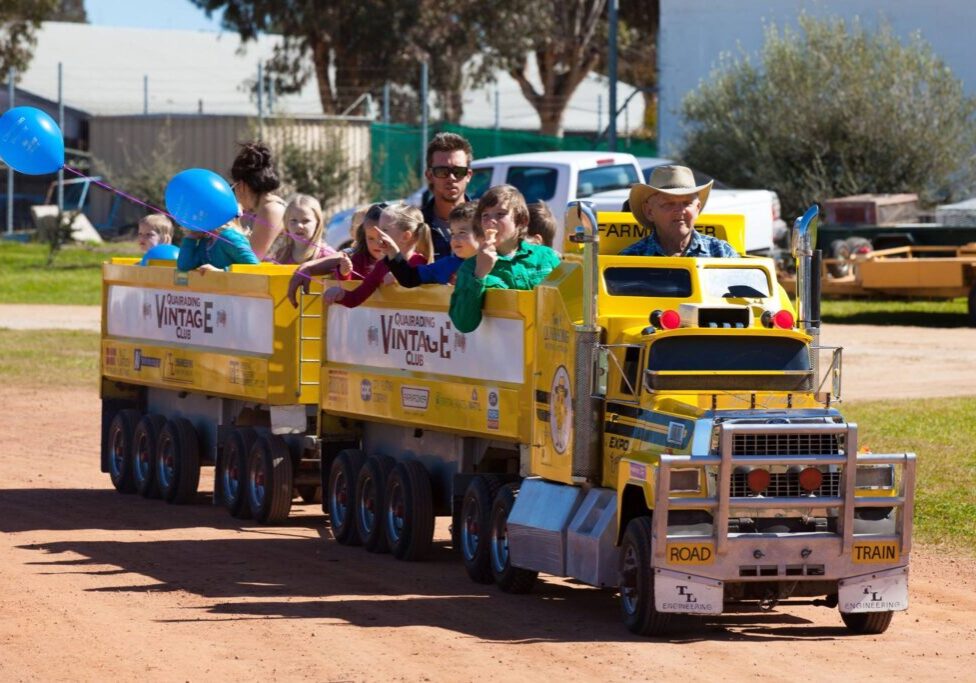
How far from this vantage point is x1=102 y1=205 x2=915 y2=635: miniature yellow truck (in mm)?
8680

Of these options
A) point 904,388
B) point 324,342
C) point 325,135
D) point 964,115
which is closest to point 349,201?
point 325,135

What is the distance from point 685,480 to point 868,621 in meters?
1.25

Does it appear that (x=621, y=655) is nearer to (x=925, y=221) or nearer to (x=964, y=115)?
(x=925, y=221)

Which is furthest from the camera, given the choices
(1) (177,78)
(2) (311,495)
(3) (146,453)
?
(1) (177,78)

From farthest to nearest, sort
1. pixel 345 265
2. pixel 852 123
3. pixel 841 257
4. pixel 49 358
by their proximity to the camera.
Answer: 1. pixel 852 123
2. pixel 841 257
3. pixel 49 358
4. pixel 345 265

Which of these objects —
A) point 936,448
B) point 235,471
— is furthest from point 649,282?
point 936,448

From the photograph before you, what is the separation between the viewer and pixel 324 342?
12.5 metres

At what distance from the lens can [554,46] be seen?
61.8 metres

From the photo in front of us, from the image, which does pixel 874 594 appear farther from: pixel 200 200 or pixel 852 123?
pixel 852 123

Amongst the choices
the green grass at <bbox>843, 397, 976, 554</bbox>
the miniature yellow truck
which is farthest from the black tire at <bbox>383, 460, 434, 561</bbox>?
the green grass at <bbox>843, 397, 976, 554</bbox>

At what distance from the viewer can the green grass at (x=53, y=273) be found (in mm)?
33219

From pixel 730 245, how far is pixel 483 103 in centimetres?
5635

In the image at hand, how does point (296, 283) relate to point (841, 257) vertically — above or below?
below

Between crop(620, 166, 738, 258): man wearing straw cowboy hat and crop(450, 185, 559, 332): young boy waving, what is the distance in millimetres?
588
